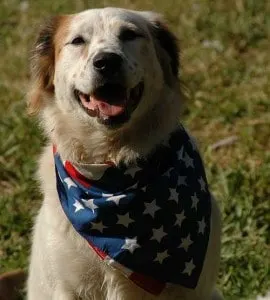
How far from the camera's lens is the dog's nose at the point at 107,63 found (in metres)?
3.83

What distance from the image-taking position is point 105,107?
3898mm

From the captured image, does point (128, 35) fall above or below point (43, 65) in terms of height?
above

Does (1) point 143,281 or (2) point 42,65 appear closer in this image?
(1) point 143,281

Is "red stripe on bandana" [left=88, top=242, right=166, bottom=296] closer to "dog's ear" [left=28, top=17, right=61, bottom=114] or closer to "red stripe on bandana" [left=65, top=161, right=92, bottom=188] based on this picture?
"red stripe on bandana" [left=65, top=161, right=92, bottom=188]

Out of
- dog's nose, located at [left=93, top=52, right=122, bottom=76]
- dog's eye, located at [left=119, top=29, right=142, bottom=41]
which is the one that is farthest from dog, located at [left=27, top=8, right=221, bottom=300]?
dog's nose, located at [left=93, top=52, right=122, bottom=76]

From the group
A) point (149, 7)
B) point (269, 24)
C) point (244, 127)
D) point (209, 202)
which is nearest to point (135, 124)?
point (209, 202)

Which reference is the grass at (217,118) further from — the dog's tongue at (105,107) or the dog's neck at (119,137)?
the dog's tongue at (105,107)

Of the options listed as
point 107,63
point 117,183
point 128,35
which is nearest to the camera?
point 107,63

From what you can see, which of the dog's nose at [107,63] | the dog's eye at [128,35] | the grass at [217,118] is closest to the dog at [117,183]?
the dog's eye at [128,35]

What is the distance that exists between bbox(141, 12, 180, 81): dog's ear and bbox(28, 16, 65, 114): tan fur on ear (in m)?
0.48

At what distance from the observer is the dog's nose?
12.6 feet

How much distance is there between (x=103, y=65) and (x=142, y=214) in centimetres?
81

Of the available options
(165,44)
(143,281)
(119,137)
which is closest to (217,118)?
(165,44)

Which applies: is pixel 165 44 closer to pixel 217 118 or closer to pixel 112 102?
pixel 112 102
